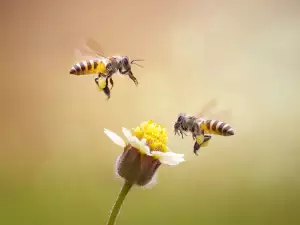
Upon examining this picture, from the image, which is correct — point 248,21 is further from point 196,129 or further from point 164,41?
point 196,129

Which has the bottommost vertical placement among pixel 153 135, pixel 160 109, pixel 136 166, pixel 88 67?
pixel 136 166

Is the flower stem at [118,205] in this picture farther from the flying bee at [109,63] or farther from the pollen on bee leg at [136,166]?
the flying bee at [109,63]

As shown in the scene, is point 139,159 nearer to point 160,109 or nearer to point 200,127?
point 200,127

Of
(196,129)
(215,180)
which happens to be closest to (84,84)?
(215,180)

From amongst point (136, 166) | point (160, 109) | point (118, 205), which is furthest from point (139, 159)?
point (160, 109)

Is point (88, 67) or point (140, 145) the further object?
point (88, 67)

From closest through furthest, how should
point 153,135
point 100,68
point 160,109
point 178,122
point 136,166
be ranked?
point 136,166
point 153,135
point 100,68
point 178,122
point 160,109
